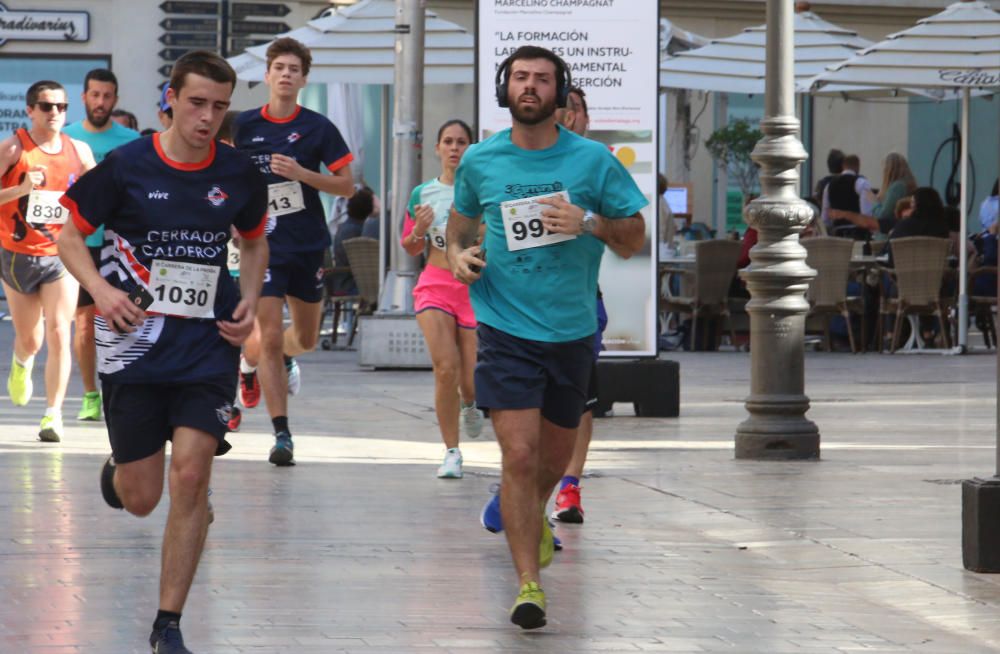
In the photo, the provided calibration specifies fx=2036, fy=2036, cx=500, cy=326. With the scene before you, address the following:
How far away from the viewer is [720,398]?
1530cm

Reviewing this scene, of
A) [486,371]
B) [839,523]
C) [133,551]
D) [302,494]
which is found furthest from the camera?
[302,494]

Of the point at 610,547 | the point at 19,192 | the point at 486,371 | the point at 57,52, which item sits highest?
the point at 57,52

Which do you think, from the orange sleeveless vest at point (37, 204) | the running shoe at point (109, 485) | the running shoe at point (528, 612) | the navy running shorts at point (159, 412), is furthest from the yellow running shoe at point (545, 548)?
the orange sleeveless vest at point (37, 204)

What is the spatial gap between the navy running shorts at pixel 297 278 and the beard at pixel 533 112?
398 centimetres

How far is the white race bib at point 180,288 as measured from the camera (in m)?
6.04

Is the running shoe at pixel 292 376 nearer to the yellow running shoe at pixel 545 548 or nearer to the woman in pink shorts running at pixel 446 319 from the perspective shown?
the woman in pink shorts running at pixel 446 319

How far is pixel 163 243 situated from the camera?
20.0 ft

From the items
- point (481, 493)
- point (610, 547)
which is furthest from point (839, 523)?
point (481, 493)

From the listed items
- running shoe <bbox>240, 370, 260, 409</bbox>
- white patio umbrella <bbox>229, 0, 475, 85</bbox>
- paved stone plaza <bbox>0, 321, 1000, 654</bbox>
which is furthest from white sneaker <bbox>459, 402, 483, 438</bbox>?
white patio umbrella <bbox>229, 0, 475, 85</bbox>

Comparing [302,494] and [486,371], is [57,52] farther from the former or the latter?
[486,371]

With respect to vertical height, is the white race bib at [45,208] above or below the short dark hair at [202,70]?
below

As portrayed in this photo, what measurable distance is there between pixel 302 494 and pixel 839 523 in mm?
2459

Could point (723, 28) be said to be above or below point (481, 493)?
above

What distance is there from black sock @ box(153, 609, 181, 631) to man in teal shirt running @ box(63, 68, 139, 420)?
6634mm
